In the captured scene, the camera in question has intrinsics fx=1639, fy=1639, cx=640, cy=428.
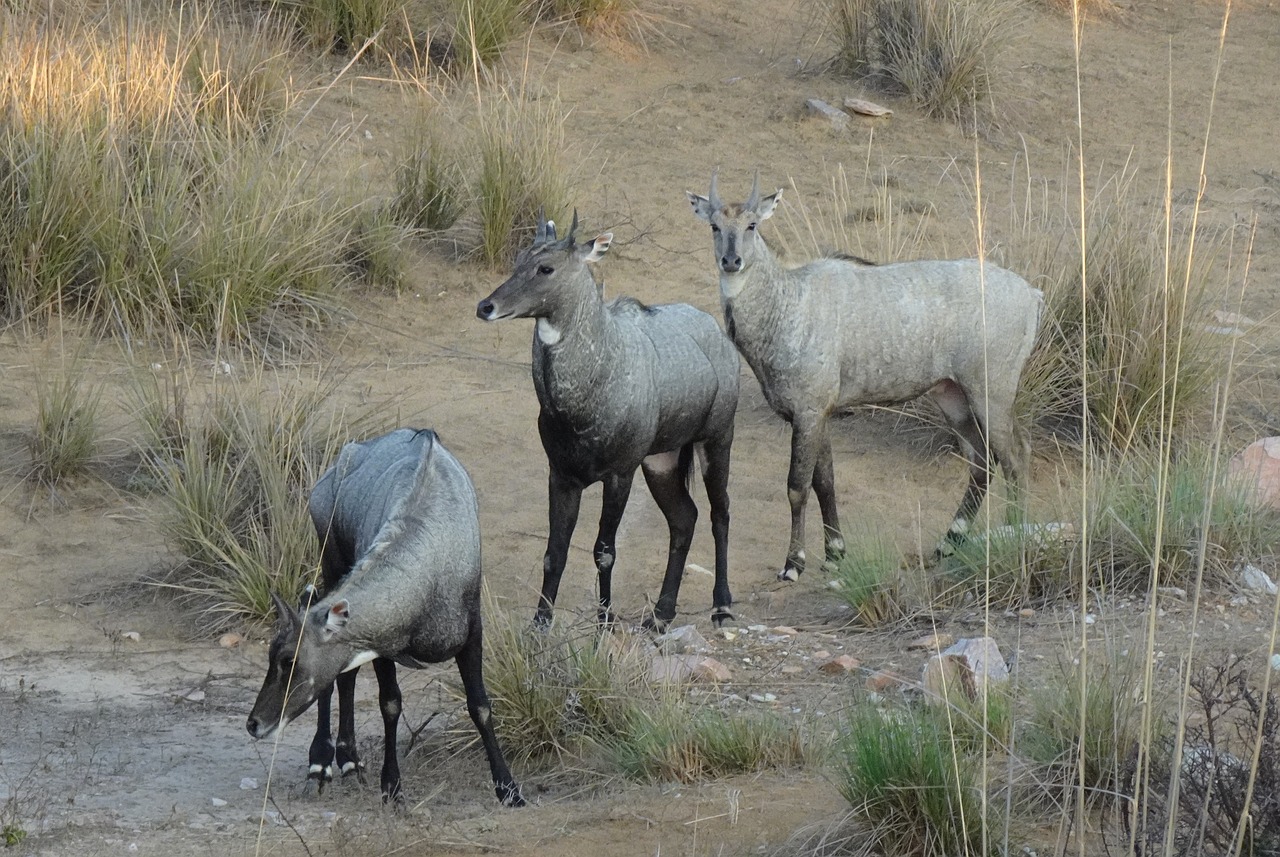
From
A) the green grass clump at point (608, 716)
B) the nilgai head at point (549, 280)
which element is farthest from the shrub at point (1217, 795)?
the nilgai head at point (549, 280)

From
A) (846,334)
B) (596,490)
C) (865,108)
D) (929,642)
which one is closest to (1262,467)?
(846,334)

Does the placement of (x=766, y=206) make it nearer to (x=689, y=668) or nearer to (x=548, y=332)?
(x=548, y=332)

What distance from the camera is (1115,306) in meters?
9.25

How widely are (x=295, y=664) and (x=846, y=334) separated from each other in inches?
160

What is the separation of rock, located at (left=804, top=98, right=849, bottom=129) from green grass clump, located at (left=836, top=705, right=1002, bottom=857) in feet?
30.7

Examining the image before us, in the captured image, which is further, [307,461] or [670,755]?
[307,461]

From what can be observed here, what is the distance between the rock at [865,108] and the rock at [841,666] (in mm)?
7824

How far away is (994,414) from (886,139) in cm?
540

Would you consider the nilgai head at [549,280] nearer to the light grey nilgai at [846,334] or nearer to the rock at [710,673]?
the light grey nilgai at [846,334]

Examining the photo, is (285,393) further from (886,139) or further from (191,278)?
(886,139)

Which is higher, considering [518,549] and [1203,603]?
[1203,603]

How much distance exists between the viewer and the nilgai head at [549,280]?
656 cm

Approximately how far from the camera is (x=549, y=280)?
666 cm

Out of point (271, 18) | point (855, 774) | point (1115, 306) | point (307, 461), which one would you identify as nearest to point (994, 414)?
point (1115, 306)
